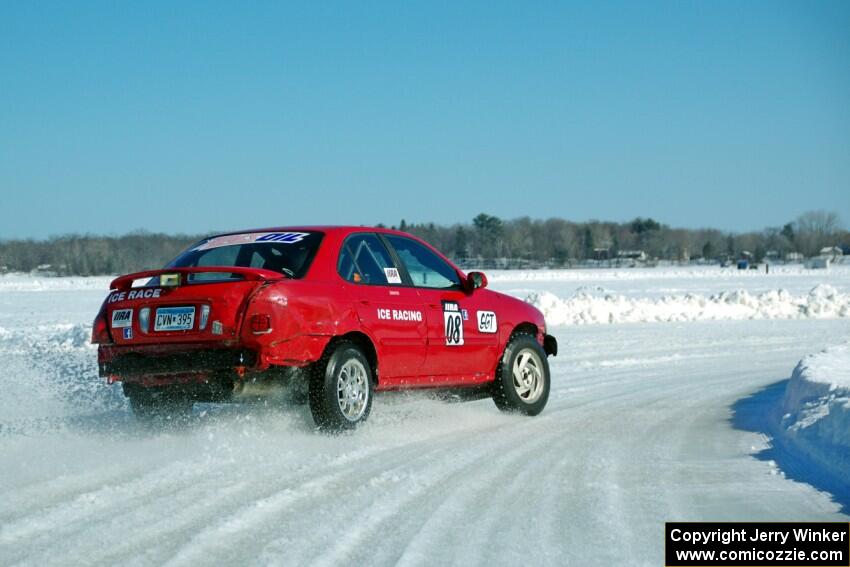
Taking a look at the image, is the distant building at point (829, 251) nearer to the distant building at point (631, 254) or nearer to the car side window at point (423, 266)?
the distant building at point (631, 254)

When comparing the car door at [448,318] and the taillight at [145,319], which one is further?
the car door at [448,318]

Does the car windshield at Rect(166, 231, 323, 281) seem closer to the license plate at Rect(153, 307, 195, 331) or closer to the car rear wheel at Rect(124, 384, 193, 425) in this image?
the license plate at Rect(153, 307, 195, 331)

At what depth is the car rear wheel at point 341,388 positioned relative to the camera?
6.28 meters

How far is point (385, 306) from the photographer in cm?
696

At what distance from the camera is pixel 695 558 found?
149 inches

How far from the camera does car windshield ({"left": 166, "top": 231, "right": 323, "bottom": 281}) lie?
6.62m

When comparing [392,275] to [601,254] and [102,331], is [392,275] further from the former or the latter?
[601,254]

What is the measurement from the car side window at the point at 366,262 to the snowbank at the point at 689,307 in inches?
577

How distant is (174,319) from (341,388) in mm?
1178

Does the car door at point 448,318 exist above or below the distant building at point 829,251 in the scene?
below

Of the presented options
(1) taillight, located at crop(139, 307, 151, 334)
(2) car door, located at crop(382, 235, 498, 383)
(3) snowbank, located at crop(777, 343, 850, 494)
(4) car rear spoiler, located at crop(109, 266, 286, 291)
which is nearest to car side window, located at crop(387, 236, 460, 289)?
(2) car door, located at crop(382, 235, 498, 383)

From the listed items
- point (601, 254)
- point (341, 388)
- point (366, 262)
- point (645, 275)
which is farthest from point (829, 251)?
point (341, 388)

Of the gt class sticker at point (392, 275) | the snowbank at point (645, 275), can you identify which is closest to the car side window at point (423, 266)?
the gt class sticker at point (392, 275)

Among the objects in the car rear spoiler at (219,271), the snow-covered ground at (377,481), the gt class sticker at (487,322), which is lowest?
the snow-covered ground at (377,481)
